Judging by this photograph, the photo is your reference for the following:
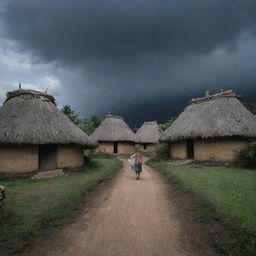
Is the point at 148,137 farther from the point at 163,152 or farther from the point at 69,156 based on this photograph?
the point at 69,156

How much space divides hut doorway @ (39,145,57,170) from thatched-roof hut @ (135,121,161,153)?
17457 millimetres

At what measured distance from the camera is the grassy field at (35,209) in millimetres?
5091

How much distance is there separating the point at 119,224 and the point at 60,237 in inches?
→ 56.7

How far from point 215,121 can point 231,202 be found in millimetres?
10540

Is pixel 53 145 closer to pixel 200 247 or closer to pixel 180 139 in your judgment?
pixel 180 139

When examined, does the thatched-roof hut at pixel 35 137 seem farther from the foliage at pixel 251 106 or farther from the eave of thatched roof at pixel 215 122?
the foliage at pixel 251 106

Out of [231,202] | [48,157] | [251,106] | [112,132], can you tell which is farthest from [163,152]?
[251,106]

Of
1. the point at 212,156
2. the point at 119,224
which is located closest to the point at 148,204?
the point at 119,224

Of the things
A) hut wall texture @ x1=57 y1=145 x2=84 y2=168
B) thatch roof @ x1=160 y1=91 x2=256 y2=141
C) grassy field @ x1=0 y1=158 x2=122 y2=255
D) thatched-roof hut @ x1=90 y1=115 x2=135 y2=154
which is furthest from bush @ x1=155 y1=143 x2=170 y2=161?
grassy field @ x1=0 y1=158 x2=122 y2=255

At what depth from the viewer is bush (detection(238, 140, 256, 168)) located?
14225mm

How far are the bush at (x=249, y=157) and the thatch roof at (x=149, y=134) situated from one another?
611 inches

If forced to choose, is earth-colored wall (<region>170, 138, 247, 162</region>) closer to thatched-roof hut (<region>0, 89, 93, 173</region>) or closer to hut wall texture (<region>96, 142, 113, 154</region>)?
thatched-roof hut (<region>0, 89, 93, 173</region>)

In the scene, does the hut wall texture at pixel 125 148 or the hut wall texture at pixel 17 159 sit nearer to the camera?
the hut wall texture at pixel 17 159

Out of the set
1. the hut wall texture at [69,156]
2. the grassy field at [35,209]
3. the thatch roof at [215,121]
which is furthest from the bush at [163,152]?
the grassy field at [35,209]
